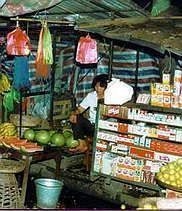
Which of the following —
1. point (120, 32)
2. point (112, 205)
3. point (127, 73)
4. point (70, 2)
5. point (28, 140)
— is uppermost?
point (70, 2)

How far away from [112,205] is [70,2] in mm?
3727

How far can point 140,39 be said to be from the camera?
7879 mm

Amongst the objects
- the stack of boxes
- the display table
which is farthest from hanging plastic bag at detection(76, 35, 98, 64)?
the display table

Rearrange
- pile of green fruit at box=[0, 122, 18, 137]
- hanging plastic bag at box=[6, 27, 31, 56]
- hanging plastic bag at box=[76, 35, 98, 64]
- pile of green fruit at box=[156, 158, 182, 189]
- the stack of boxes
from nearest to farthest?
pile of green fruit at box=[156, 158, 182, 189] → the stack of boxes → hanging plastic bag at box=[6, 27, 31, 56] → hanging plastic bag at box=[76, 35, 98, 64] → pile of green fruit at box=[0, 122, 18, 137]

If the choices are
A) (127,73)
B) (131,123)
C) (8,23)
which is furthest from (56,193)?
(127,73)

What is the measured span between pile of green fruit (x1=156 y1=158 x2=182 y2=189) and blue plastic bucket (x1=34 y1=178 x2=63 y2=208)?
6.08ft

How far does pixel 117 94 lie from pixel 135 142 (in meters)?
0.90

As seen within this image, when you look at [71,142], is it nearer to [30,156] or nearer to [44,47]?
[30,156]

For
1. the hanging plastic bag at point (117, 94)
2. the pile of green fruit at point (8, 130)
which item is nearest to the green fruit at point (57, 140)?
the pile of green fruit at point (8, 130)

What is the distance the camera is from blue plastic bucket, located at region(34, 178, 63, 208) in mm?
8164

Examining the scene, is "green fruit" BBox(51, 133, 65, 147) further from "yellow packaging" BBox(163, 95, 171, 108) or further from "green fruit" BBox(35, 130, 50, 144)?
"yellow packaging" BBox(163, 95, 171, 108)

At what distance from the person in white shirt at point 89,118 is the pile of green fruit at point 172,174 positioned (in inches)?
104

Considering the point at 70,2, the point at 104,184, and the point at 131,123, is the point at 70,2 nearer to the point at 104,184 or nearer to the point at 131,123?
the point at 131,123

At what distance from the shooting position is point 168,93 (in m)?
8.02
